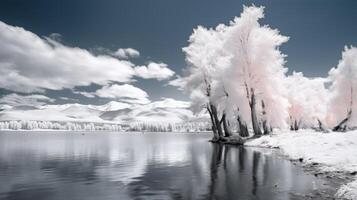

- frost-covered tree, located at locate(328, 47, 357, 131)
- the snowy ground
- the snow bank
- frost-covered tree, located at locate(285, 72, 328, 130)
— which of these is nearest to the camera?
the snow bank

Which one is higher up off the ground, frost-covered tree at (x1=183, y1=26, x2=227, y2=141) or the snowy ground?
frost-covered tree at (x1=183, y1=26, x2=227, y2=141)

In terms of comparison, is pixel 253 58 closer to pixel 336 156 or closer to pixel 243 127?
pixel 243 127

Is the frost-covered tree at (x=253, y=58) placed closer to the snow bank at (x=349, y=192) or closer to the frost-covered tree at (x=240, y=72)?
the frost-covered tree at (x=240, y=72)

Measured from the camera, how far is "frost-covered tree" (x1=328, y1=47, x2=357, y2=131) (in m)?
54.9

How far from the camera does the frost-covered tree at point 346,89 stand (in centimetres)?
5491

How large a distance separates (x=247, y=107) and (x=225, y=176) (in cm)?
3321

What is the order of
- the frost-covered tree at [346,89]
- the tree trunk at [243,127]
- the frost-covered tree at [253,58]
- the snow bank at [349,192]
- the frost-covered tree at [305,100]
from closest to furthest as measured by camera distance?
the snow bank at [349,192]
the frost-covered tree at [253,58]
the tree trunk at [243,127]
the frost-covered tree at [346,89]
the frost-covered tree at [305,100]

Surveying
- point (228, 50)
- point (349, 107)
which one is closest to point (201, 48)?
point (228, 50)

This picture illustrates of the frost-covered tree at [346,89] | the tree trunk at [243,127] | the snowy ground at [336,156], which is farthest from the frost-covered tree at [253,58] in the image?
the frost-covered tree at [346,89]

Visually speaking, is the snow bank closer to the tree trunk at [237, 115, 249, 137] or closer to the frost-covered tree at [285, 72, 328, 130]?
the tree trunk at [237, 115, 249, 137]

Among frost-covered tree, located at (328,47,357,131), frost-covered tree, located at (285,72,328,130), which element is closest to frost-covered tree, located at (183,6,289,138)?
frost-covered tree, located at (328,47,357,131)

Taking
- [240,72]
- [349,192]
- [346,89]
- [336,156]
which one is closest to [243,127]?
[240,72]

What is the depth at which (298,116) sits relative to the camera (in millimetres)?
84688

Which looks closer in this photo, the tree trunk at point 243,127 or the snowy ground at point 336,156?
the snowy ground at point 336,156
